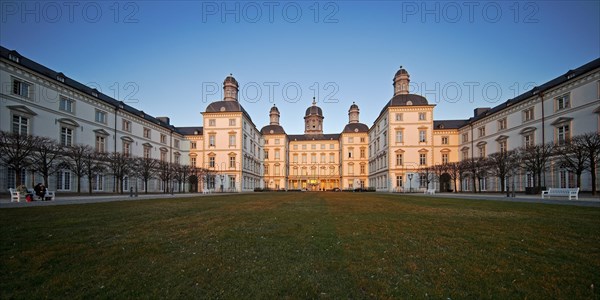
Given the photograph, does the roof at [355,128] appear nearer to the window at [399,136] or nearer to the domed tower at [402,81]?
the domed tower at [402,81]

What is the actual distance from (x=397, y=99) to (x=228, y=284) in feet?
164

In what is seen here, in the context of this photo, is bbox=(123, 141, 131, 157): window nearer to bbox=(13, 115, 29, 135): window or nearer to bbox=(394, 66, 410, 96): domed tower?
bbox=(13, 115, 29, 135): window

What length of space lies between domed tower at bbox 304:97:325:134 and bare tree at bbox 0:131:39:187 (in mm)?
65783

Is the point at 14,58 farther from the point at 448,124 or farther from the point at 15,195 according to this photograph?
the point at 448,124

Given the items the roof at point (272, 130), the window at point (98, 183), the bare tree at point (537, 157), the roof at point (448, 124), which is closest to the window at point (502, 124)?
the bare tree at point (537, 157)

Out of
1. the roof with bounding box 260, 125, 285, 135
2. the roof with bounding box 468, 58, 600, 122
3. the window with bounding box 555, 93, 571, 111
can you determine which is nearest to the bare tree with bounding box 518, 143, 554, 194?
the window with bounding box 555, 93, 571, 111

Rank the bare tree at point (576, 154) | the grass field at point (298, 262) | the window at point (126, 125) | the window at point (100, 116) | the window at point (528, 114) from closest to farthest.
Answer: the grass field at point (298, 262) < the bare tree at point (576, 154) < the window at point (100, 116) < the window at point (528, 114) < the window at point (126, 125)

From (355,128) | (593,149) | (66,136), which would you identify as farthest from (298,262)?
(355,128)

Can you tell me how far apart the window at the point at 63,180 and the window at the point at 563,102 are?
51.0 metres

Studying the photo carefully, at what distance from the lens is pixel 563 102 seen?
102 feet

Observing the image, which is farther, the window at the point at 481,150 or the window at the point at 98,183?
the window at the point at 481,150

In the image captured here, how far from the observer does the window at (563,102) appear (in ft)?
100

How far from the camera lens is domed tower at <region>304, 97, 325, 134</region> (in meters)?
84.1

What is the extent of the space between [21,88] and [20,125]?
3222mm
